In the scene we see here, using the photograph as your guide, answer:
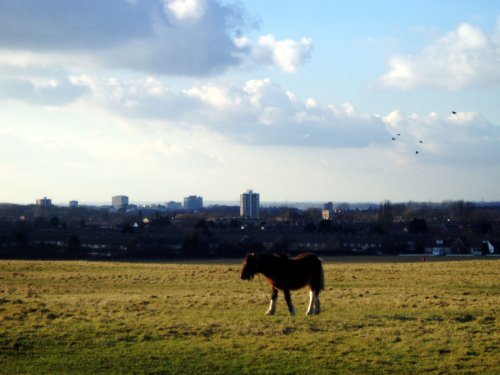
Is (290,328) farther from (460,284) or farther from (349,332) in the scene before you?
(460,284)

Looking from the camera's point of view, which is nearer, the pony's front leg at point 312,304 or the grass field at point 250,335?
the grass field at point 250,335

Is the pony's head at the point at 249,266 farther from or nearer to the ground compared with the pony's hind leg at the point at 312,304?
farther from the ground

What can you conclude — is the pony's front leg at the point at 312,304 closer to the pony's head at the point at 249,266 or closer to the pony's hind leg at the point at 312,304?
the pony's hind leg at the point at 312,304

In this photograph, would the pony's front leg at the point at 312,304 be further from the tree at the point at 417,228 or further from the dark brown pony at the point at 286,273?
the tree at the point at 417,228

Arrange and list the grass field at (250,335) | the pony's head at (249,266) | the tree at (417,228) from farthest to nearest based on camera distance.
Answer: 1. the tree at (417,228)
2. the pony's head at (249,266)
3. the grass field at (250,335)

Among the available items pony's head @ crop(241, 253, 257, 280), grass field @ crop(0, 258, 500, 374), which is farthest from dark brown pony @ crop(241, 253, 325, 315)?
grass field @ crop(0, 258, 500, 374)

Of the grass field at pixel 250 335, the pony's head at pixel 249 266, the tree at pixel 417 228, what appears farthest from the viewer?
the tree at pixel 417 228

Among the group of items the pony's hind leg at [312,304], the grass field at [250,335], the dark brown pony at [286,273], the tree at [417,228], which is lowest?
the grass field at [250,335]

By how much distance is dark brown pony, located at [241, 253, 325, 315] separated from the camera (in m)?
19.6

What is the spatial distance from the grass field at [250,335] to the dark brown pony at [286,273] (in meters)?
0.50

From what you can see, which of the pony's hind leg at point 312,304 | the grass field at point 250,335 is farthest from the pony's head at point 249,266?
the pony's hind leg at point 312,304

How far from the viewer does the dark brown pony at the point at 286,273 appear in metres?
19.6

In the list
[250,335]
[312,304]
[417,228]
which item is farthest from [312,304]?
[417,228]

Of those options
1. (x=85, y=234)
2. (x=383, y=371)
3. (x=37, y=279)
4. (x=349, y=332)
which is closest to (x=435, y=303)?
(x=349, y=332)
